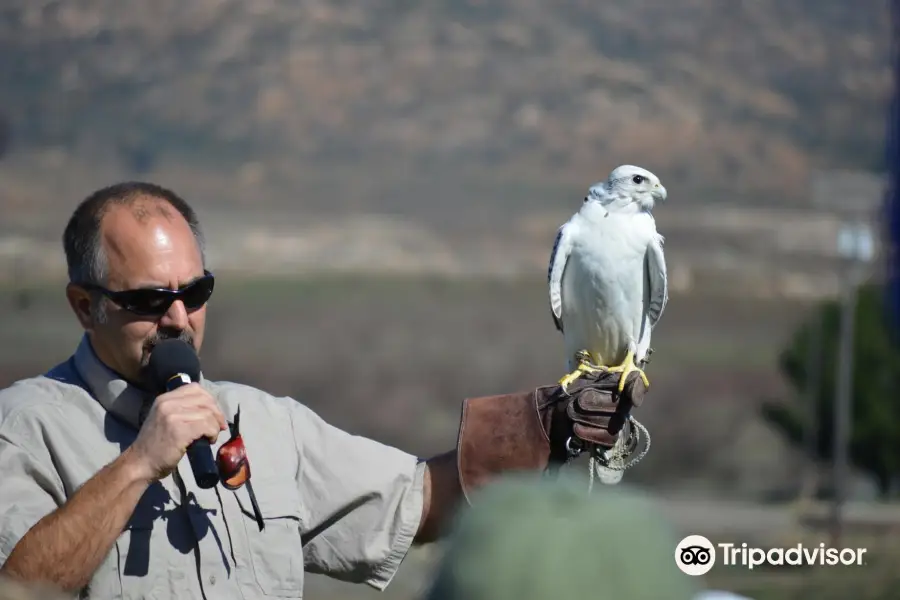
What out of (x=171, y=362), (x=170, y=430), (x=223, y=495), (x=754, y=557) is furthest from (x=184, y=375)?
(x=754, y=557)

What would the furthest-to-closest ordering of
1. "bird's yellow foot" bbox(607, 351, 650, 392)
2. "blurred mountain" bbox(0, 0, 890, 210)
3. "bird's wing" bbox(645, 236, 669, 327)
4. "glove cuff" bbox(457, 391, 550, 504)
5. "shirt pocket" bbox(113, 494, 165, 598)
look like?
"blurred mountain" bbox(0, 0, 890, 210)
"bird's wing" bbox(645, 236, 669, 327)
"bird's yellow foot" bbox(607, 351, 650, 392)
"glove cuff" bbox(457, 391, 550, 504)
"shirt pocket" bbox(113, 494, 165, 598)

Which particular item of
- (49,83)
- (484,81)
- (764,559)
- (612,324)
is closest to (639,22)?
(484,81)

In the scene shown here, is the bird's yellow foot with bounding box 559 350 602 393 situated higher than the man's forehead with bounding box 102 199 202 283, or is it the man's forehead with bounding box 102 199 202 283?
the man's forehead with bounding box 102 199 202 283

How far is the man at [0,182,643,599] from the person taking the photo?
2689 mm

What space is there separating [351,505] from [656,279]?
1.86 metres

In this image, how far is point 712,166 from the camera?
48.2 metres

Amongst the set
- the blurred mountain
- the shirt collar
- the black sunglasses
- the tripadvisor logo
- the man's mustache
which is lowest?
the tripadvisor logo

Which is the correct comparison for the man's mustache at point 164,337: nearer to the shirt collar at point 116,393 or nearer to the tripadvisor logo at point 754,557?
the shirt collar at point 116,393

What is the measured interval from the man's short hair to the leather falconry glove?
77 cm

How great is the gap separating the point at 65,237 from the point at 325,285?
40.3m

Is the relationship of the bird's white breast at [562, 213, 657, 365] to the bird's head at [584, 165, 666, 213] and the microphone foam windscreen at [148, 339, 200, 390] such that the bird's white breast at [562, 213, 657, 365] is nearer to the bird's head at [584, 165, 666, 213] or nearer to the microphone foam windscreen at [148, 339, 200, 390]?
the bird's head at [584, 165, 666, 213]

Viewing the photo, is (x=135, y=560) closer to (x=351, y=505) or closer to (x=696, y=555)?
(x=351, y=505)

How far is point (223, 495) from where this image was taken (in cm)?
296

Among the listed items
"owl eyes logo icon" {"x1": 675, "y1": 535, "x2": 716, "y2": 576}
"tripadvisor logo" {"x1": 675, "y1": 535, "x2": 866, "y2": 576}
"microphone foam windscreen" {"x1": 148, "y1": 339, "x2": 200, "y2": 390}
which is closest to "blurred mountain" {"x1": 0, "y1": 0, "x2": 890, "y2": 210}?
"tripadvisor logo" {"x1": 675, "y1": 535, "x2": 866, "y2": 576}
